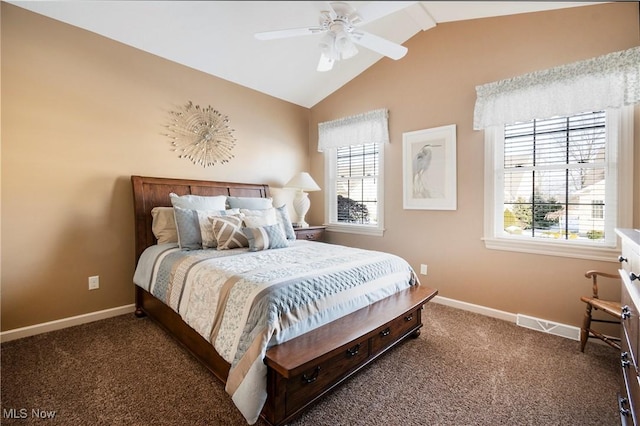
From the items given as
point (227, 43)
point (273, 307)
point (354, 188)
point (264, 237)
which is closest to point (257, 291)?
point (273, 307)

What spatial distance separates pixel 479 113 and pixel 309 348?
104 inches

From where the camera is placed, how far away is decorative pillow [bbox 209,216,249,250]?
8.65 feet

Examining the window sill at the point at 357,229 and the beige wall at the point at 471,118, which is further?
the window sill at the point at 357,229

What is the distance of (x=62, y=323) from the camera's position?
2.60 meters

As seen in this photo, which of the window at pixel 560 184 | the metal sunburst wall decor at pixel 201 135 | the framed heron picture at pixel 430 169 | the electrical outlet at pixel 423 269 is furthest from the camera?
the electrical outlet at pixel 423 269

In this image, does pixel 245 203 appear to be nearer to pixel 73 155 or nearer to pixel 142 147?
pixel 142 147

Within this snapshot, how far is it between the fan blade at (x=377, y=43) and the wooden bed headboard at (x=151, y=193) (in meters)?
2.25

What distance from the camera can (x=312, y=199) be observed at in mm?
4625

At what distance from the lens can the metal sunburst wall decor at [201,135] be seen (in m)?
3.25

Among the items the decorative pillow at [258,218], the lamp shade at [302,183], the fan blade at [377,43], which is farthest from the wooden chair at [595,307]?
the lamp shade at [302,183]

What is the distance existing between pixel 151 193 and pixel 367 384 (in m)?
2.61

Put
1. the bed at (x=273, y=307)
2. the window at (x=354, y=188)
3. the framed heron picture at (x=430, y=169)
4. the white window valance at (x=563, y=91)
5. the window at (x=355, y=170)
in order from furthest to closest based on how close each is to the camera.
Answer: the window at (x=354, y=188) < the window at (x=355, y=170) < the framed heron picture at (x=430, y=169) < the white window valance at (x=563, y=91) < the bed at (x=273, y=307)

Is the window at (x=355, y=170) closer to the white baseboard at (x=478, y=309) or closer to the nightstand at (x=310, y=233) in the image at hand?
the nightstand at (x=310, y=233)

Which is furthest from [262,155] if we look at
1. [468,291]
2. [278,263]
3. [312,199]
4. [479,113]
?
[468,291]
